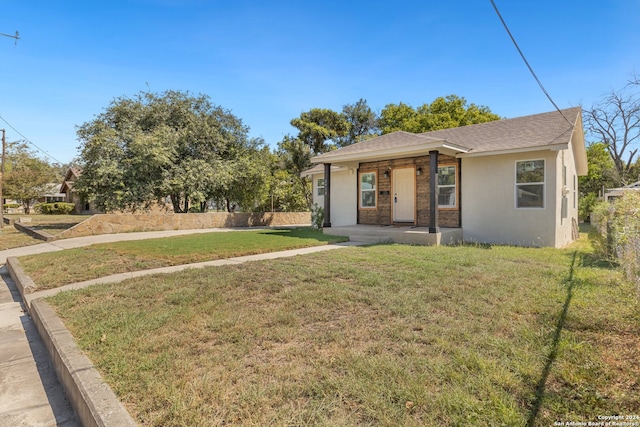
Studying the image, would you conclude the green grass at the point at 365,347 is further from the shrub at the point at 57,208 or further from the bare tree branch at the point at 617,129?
the shrub at the point at 57,208

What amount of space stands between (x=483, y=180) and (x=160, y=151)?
13.5 m

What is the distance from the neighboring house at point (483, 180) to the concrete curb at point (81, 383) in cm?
833

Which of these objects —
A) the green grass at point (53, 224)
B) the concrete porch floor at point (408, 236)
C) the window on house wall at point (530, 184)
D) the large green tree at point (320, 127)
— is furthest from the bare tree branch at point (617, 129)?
the green grass at point (53, 224)

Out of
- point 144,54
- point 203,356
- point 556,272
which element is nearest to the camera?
point 203,356

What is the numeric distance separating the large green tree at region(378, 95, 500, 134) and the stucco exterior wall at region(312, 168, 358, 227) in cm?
1468

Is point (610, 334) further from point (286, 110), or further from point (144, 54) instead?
point (286, 110)

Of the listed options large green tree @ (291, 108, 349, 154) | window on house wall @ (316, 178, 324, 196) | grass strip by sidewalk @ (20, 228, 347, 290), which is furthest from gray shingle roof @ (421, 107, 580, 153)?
large green tree @ (291, 108, 349, 154)

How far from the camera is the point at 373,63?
13477 mm

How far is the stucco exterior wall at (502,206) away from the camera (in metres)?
8.90

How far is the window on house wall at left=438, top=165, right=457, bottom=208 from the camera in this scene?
1068 cm

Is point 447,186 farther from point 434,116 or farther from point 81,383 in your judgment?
point 434,116

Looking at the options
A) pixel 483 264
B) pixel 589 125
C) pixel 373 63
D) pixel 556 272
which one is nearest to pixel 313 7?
pixel 373 63

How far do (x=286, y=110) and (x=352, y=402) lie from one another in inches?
985

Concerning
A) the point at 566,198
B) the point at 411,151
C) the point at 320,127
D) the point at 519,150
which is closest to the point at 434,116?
the point at 320,127
